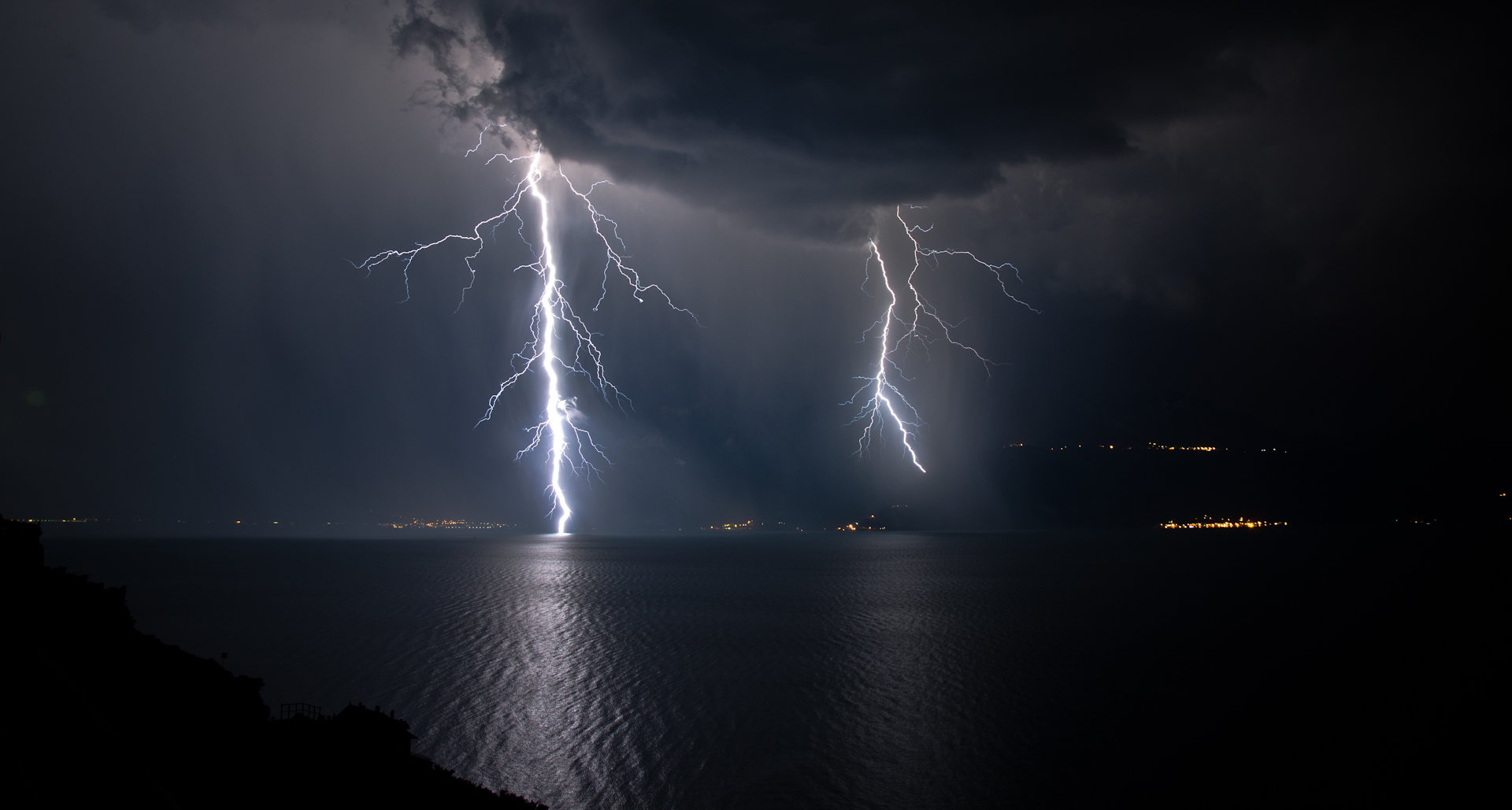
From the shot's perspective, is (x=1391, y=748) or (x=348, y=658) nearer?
(x=1391, y=748)

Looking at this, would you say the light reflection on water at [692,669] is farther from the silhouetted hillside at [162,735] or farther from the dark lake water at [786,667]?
the silhouetted hillside at [162,735]

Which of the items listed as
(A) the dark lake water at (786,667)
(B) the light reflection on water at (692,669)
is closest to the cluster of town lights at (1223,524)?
(A) the dark lake water at (786,667)

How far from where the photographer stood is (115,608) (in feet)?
50.5

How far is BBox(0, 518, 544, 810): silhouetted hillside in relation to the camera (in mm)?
10102

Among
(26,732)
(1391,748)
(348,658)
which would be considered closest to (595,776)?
(26,732)

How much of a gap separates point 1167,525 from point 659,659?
20615 cm

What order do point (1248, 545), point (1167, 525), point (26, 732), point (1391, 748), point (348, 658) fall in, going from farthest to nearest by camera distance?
point (1167, 525) < point (1248, 545) < point (348, 658) < point (1391, 748) < point (26, 732)

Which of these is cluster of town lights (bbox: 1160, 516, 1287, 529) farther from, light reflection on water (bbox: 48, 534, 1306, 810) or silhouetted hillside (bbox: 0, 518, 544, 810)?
silhouetted hillside (bbox: 0, 518, 544, 810)

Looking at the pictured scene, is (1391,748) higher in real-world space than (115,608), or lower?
lower

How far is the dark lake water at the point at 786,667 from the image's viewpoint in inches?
609

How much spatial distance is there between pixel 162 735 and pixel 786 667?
57.0 ft

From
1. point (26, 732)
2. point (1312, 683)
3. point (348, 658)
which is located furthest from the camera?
point (348, 658)

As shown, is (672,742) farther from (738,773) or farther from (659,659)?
(659,659)

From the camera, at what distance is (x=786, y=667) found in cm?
2495
